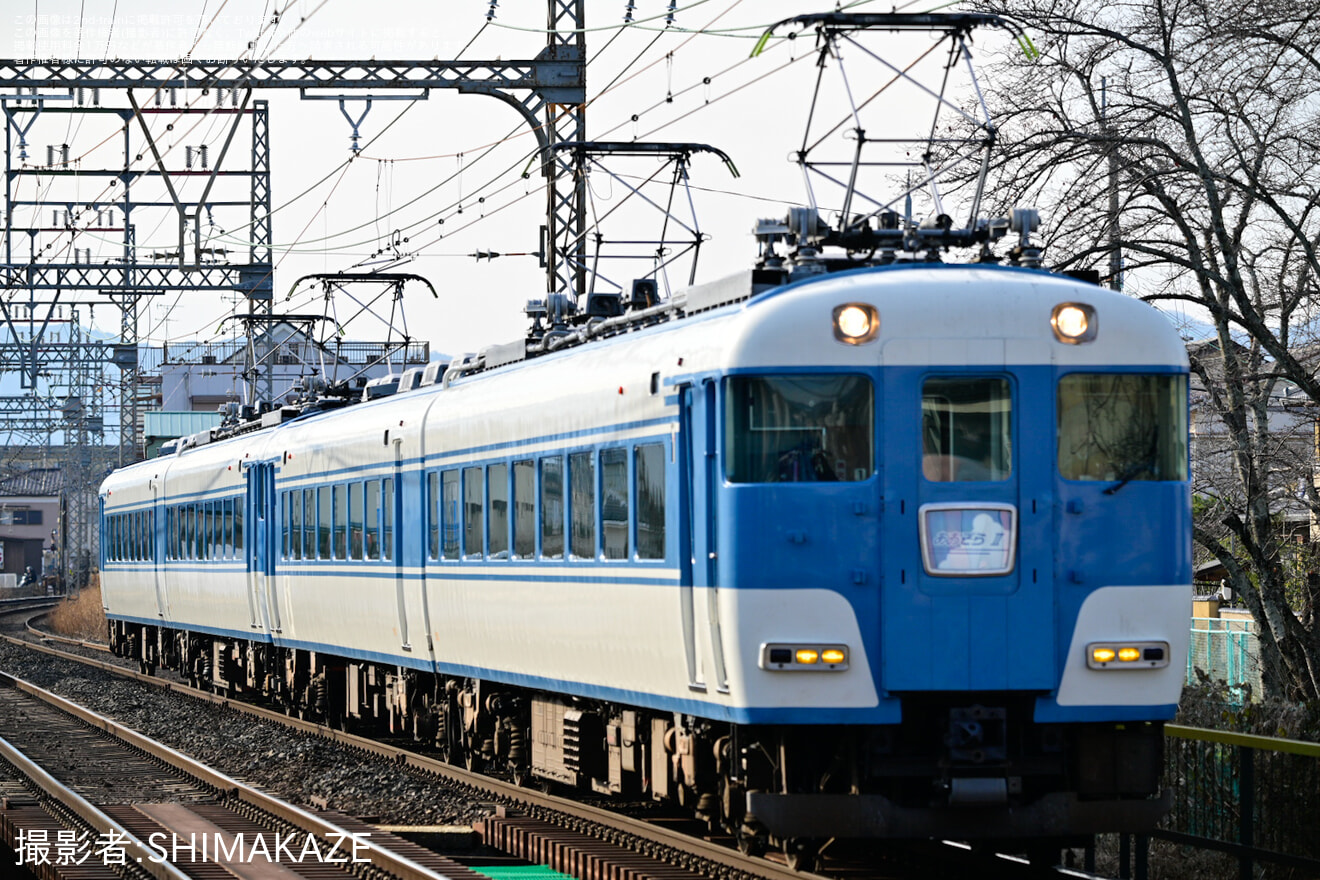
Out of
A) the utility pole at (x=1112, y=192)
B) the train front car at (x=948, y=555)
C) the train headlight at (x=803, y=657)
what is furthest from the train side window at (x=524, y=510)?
the utility pole at (x=1112, y=192)

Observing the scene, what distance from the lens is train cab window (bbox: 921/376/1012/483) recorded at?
9.95m

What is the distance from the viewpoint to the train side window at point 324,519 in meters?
20.0

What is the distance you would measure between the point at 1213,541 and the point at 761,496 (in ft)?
31.8

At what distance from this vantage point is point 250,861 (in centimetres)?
1253

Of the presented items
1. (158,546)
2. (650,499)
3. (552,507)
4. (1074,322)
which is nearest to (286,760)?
(552,507)

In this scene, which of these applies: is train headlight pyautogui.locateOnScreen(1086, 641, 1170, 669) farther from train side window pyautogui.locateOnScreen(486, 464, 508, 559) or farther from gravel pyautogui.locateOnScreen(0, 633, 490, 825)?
gravel pyautogui.locateOnScreen(0, 633, 490, 825)

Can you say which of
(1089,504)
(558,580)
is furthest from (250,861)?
(1089,504)

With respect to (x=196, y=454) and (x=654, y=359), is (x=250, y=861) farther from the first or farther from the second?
(x=196, y=454)

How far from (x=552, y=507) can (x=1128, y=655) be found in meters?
4.29

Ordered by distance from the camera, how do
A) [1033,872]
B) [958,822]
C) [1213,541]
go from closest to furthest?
1. [958,822]
2. [1033,872]
3. [1213,541]

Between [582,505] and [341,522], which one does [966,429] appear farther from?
[341,522]

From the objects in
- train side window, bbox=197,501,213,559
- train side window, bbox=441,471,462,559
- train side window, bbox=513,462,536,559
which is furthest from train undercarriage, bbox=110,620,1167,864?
train side window, bbox=197,501,213,559

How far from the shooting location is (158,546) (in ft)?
98.8

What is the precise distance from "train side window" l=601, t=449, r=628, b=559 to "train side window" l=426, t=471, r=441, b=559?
412 centimetres
